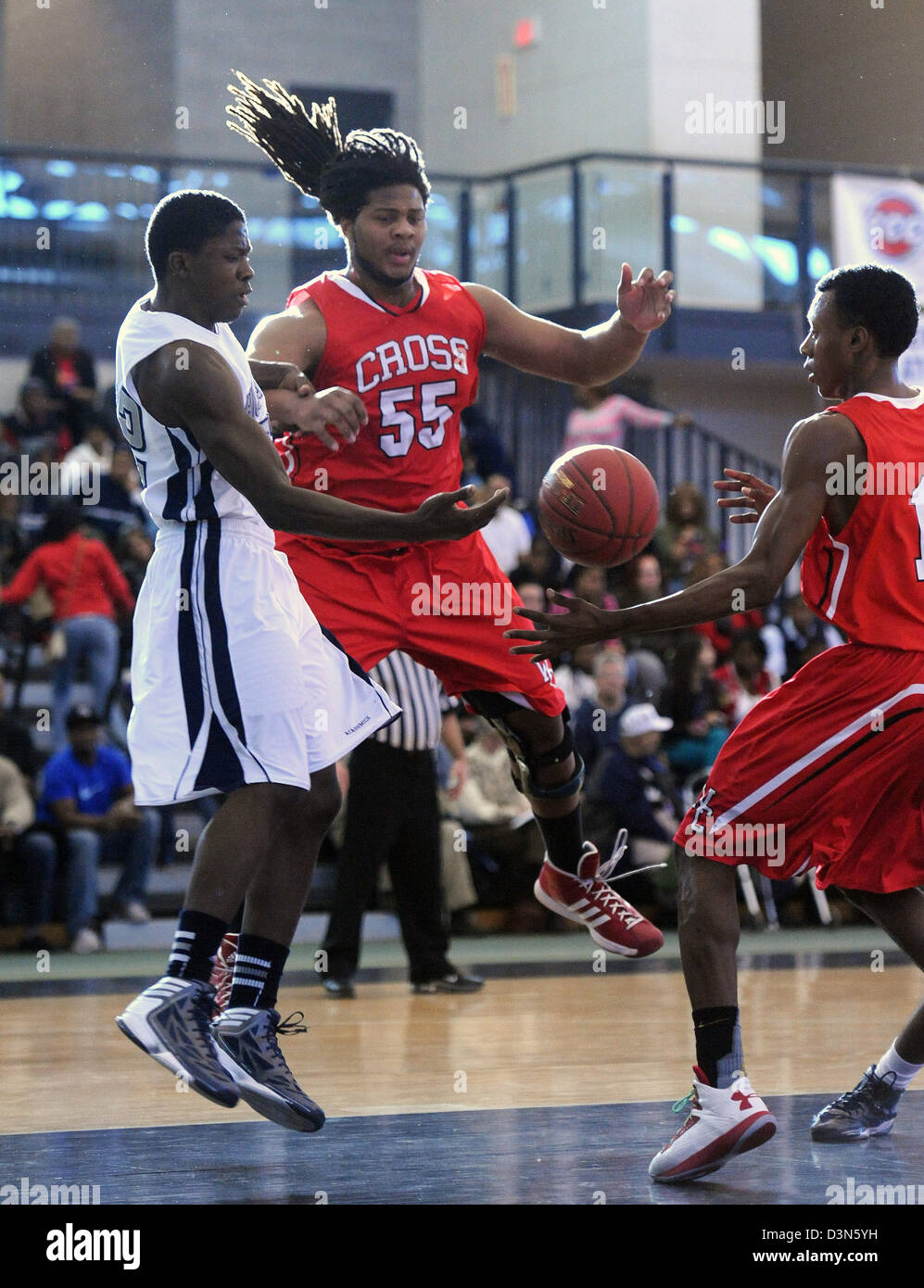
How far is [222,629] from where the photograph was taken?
3.58 m

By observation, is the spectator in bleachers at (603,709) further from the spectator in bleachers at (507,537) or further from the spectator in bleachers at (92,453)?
the spectator in bleachers at (92,453)

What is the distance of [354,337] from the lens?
4.42 meters

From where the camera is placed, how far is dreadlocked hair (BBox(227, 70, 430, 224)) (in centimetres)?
433

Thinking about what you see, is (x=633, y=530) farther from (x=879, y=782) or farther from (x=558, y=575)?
(x=558, y=575)

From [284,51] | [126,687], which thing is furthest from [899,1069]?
[284,51]

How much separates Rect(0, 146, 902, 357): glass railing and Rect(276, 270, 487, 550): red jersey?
8.26m

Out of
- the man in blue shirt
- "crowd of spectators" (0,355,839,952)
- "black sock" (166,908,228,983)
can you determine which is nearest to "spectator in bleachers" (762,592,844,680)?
"crowd of spectators" (0,355,839,952)

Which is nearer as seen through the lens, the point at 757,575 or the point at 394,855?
the point at 757,575

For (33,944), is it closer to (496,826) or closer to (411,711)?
(496,826)

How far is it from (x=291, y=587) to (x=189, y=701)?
0.36 metres

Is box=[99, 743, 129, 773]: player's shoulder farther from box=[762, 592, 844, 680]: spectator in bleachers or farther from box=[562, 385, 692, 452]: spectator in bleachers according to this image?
box=[562, 385, 692, 452]: spectator in bleachers

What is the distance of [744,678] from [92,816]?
395cm
